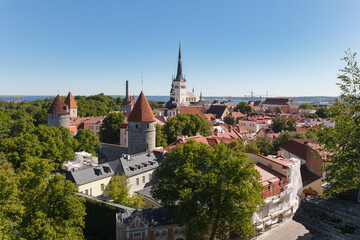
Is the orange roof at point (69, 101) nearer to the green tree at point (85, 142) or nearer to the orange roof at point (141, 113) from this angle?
the green tree at point (85, 142)

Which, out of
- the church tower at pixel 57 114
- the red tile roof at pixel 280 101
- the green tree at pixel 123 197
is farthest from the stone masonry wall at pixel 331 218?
the red tile roof at pixel 280 101

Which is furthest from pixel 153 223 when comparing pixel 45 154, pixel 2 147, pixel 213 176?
pixel 2 147

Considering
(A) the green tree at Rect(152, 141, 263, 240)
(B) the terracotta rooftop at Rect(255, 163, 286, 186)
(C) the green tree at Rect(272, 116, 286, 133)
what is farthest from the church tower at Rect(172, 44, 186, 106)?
(A) the green tree at Rect(152, 141, 263, 240)

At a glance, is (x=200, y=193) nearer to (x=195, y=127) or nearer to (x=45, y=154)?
(x=45, y=154)

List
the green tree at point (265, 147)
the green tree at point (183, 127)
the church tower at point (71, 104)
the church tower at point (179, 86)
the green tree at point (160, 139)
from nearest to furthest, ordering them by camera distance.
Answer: the green tree at point (265, 147), the green tree at point (160, 139), the green tree at point (183, 127), the church tower at point (71, 104), the church tower at point (179, 86)

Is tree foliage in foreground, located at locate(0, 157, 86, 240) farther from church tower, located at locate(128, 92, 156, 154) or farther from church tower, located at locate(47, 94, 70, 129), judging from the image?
church tower, located at locate(47, 94, 70, 129)

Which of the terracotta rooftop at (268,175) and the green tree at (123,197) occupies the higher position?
the terracotta rooftop at (268,175)

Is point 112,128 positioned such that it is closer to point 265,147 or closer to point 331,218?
point 265,147
